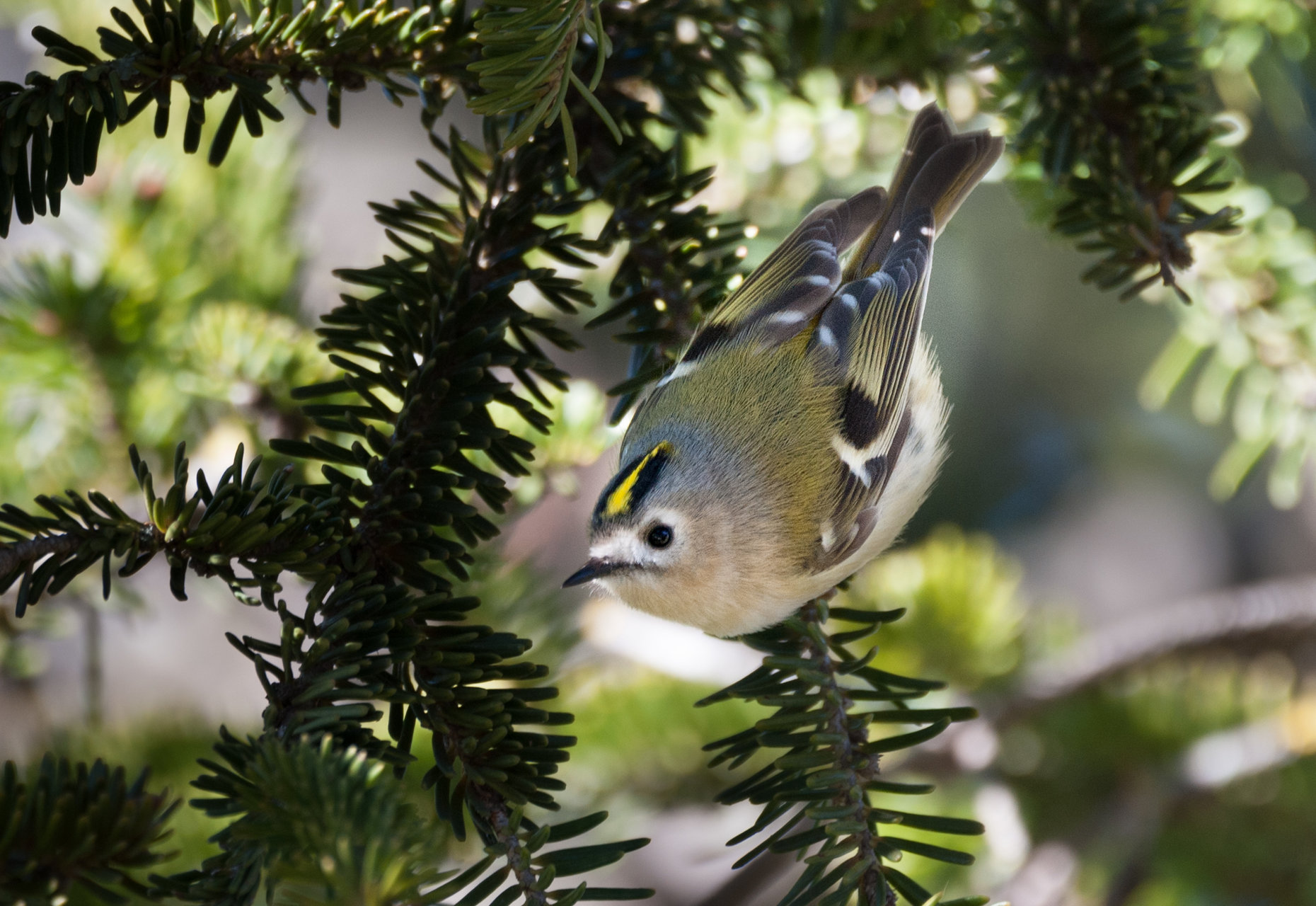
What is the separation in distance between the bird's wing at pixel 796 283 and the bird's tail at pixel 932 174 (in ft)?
0.20

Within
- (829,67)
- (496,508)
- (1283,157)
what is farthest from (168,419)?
(1283,157)

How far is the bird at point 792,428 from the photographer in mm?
858

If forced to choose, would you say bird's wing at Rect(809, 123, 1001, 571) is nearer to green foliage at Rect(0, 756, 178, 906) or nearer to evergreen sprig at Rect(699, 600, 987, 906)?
evergreen sprig at Rect(699, 600, 987, 906)

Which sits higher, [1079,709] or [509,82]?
[1079,709]

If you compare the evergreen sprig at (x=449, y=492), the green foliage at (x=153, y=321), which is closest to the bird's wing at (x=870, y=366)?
the evergreen sprig at (x=449, y=492)

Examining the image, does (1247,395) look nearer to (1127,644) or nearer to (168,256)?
(1127,644)

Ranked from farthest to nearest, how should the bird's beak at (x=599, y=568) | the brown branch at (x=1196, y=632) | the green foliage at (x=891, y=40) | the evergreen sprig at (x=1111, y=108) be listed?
1. the brown branch at (x=1196, y=632)
2. the bird's beak at (x=599, y=568)
3. the green foliage at (x=891, y=40)
4. the evergreen sprig at (x=1111, y=108)

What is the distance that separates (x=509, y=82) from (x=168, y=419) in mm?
603

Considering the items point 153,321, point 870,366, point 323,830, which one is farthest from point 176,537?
point 870,366

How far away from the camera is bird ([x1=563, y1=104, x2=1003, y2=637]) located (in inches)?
33.8

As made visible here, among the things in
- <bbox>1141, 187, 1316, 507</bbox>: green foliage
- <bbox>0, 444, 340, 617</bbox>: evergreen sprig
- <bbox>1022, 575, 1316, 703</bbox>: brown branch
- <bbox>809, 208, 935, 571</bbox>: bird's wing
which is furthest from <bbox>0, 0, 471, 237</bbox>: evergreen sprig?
<bbox>1022, 575, 1316, 703</bbox>: brown branch

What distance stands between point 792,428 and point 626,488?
0.16 m

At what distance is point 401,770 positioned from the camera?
48 cm

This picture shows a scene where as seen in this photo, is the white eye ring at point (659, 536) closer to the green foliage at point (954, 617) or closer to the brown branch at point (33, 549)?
the green foliage at point (954, 617)
